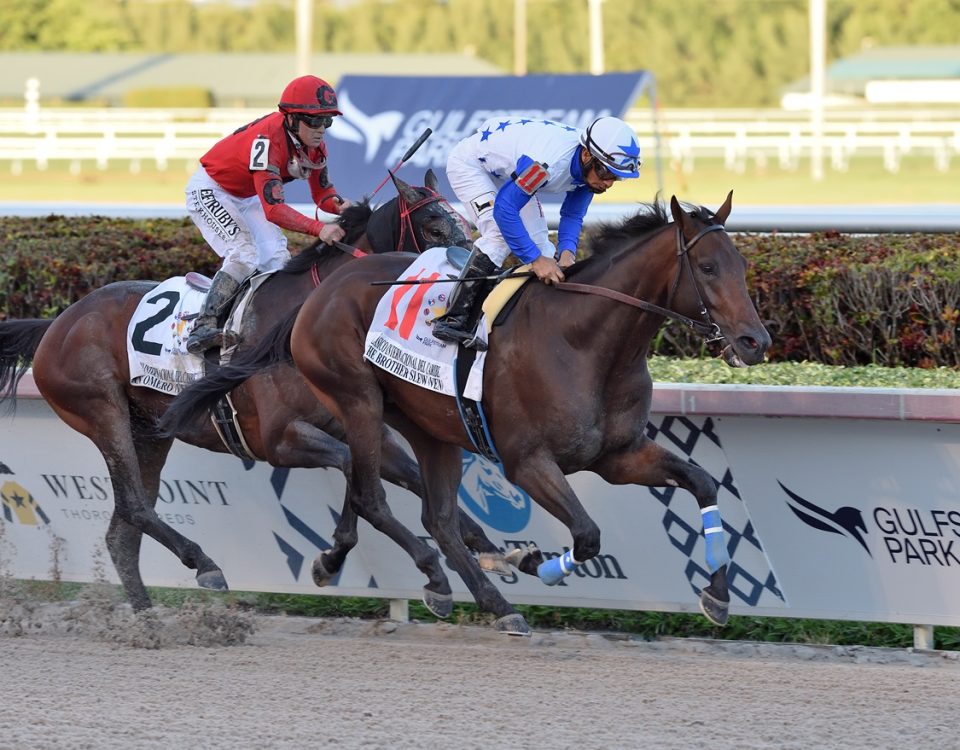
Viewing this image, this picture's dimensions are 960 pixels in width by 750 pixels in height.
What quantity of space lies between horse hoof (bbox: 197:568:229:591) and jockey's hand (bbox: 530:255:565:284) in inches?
68.6

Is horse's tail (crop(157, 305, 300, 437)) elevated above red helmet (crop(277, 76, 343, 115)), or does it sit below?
below

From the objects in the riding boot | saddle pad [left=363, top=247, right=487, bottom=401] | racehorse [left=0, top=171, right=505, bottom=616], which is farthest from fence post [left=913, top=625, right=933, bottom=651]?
the riding boot

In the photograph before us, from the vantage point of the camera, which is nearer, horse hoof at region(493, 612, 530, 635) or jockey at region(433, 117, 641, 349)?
jockey at region(433, 117, 641, 349)

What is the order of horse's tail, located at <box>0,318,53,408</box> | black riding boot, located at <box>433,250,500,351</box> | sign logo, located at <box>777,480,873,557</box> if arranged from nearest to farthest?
1. black riding boot, located at <box>433,250,500,351</box>
2. sign logo, located at <box>777,480,873,557</box>
3. horse's tail, located at <box>0,318,53,408</box>

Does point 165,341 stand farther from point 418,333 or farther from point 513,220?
point 513,220

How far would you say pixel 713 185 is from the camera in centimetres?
2119

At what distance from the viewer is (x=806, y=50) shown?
162 ft

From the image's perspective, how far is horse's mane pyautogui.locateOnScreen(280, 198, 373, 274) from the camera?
18.5 ft

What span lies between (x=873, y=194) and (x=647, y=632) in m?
13.8

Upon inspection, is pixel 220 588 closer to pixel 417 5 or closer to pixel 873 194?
pixel 873 194

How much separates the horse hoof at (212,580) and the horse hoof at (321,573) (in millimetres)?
362

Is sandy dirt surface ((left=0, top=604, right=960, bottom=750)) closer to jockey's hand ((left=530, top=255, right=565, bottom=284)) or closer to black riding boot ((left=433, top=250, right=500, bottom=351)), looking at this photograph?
black riding boot ((left=433, top=250, right=500, bottom=351))

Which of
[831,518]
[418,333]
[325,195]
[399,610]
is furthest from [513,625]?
[325,195]

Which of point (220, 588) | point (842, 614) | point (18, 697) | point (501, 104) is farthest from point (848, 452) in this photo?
point (501, 104)
